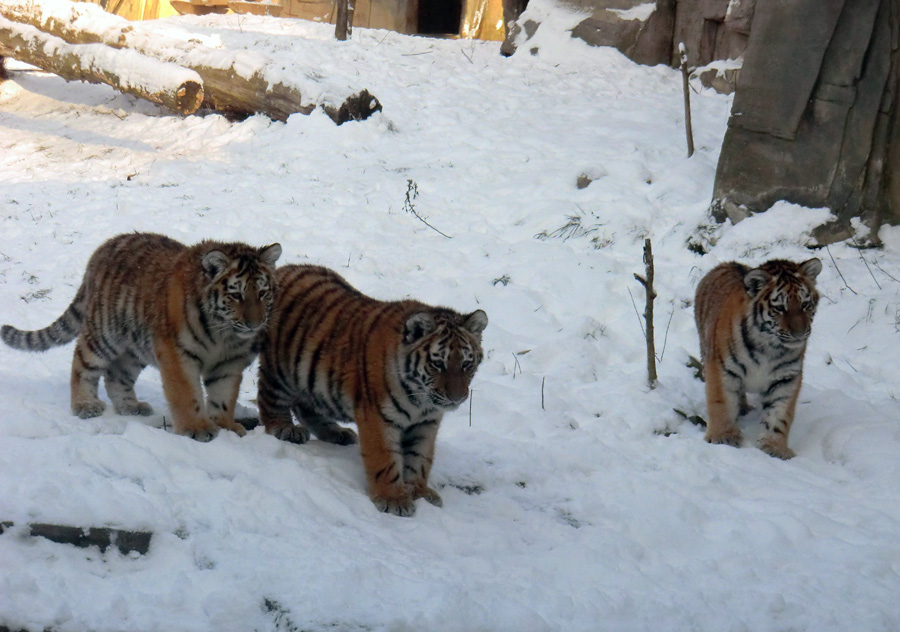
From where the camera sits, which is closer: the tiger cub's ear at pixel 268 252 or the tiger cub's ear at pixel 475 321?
the tiger cub's ear at pixel 475 321

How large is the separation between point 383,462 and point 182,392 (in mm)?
973

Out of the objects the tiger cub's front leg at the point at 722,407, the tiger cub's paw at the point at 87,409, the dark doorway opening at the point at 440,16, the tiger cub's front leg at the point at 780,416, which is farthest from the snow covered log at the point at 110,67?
the dark doorway opening at the point at 440,16

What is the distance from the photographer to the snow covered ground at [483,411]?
2982 mm

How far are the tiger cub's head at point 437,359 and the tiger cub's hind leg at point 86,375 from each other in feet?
5.33

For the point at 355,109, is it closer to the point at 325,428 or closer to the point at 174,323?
the point at 325,428

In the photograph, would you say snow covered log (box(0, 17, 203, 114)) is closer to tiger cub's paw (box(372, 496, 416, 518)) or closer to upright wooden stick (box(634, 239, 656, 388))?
upright wooden stick (box(634, 239, 656, 388))

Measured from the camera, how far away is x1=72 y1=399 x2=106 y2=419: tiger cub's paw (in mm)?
4281

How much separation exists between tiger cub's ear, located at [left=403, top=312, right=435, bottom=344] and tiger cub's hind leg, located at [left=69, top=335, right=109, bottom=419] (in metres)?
1.63

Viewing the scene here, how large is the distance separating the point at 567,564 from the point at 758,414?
2.39m

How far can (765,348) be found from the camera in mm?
4812

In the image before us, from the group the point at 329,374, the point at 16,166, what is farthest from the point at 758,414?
the point at 16,166

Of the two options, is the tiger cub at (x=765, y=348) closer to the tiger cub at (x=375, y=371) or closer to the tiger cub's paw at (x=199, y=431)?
the tiger cub at (x=375, y=371)

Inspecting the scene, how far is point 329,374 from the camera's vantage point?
4039 millimetres

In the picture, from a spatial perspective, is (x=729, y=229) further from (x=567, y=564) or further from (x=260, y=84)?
(x=260, y=84)
